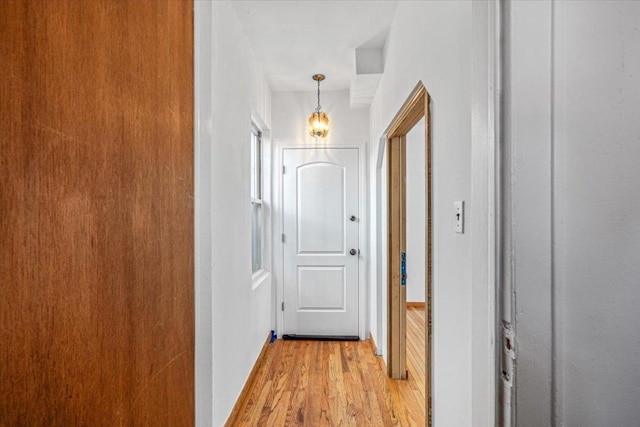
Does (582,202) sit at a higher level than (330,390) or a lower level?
higher

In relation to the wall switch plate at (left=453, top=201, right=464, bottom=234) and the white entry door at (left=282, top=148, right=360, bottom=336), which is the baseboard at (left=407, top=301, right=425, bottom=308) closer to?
the white entry door at (left=282, top=148, right=360, bottom=336)

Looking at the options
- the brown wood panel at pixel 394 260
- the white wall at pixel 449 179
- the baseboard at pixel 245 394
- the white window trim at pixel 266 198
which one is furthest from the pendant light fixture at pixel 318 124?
the baseboard at pixel 245 394

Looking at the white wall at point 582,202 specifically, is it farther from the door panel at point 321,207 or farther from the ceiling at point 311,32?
the door panel at point 321,207

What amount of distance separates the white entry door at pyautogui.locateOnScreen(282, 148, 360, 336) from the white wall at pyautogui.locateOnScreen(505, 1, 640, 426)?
2.96 m

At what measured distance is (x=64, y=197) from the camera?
404 mm

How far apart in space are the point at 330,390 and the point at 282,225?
1651 millimetres

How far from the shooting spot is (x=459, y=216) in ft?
3.80

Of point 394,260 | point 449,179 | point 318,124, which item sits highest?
point 318,124

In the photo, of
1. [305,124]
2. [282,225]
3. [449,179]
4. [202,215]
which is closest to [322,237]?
[282,225]

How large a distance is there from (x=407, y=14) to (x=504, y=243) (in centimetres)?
172

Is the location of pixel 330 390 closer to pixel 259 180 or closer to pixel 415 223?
pixel 259 180

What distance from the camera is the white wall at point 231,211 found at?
1.77m

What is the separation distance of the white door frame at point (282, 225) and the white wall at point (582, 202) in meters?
2.91

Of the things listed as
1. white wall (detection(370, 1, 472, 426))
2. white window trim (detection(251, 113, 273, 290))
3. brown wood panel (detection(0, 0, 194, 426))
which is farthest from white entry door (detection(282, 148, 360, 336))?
brown wood panel (detection(0, 0, 194, 426))
